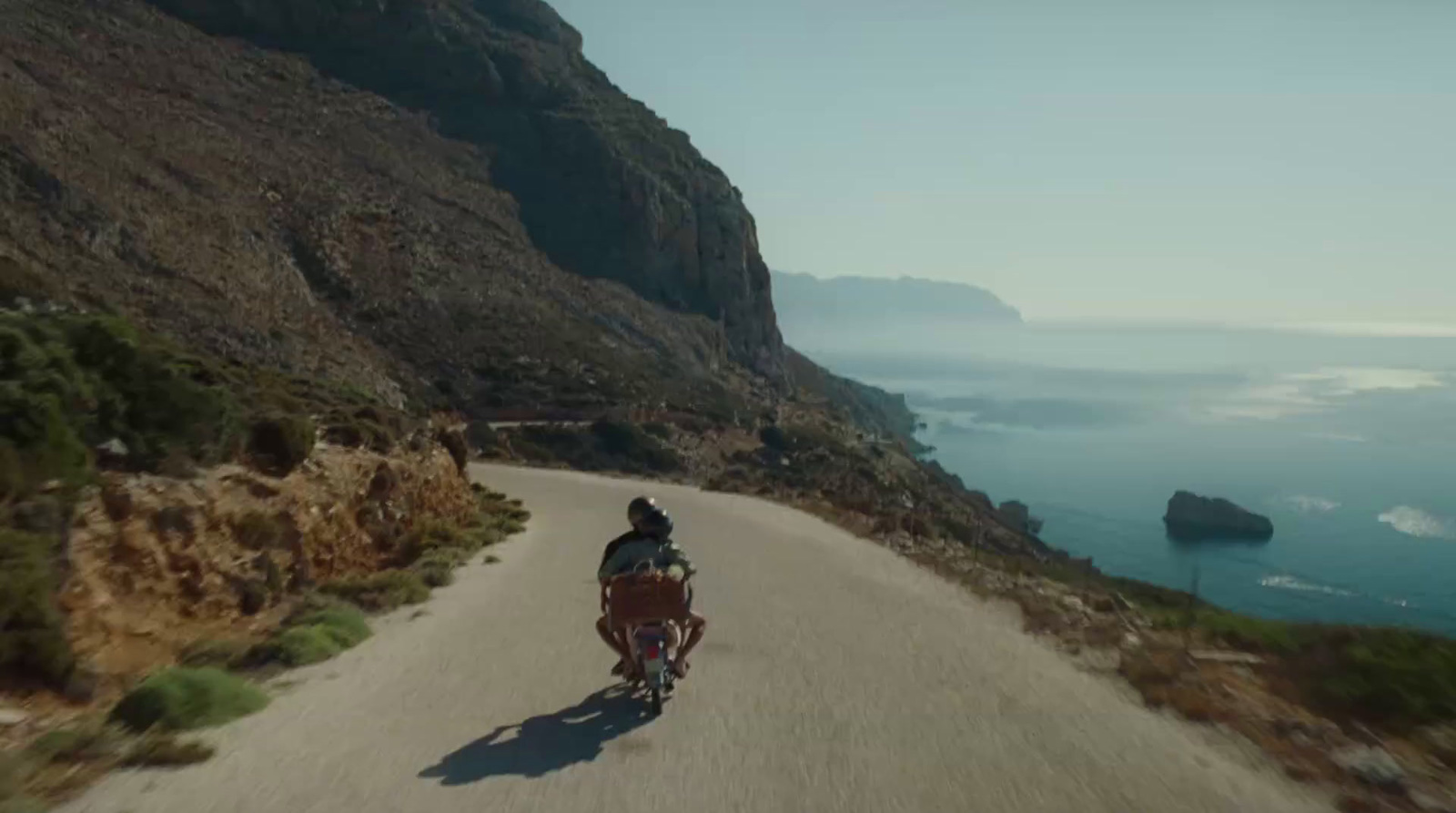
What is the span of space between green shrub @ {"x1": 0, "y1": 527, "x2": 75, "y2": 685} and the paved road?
1.58m

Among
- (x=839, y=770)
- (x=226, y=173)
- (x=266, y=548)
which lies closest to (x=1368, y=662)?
(x=839, y=770)

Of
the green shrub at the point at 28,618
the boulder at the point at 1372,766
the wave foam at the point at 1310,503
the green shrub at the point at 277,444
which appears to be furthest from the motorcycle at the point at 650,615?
the wave foam at the point at 1310,503

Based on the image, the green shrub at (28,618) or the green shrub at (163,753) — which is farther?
the green shrub at (28,618)

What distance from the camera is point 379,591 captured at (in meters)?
12.3

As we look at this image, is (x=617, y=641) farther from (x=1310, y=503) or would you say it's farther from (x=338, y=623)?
(x=1310, y=503)

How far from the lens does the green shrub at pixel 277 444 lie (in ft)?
44.0

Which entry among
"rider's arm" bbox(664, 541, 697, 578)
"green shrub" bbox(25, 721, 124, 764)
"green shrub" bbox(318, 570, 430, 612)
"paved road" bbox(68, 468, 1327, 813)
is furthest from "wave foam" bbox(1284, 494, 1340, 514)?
"green shrub" bbox(25, 721, 124, 764)

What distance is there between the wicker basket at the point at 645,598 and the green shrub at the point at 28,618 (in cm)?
382

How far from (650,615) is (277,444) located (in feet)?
25.5

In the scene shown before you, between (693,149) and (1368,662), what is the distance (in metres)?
109

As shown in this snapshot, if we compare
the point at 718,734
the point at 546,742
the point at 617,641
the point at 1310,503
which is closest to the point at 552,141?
the point at 1310,503

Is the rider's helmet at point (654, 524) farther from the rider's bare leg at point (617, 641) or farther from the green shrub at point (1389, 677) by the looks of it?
the green shrub at point (1389, 677)

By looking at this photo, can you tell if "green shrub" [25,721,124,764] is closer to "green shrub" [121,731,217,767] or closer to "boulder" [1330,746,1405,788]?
"green shrub" [121,731,217,767]

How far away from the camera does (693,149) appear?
114m
